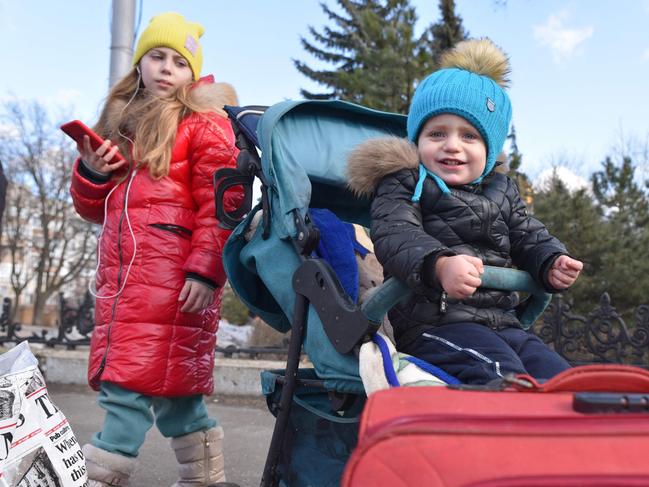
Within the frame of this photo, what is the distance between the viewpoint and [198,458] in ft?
8.65

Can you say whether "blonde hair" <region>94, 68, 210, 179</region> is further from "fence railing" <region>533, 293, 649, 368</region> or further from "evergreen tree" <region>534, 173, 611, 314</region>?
"evergreen tree" <region>534, 173, 611, 314</region>

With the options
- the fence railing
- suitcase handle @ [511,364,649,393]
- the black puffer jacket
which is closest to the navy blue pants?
the black puffer jacket

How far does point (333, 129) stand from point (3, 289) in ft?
182

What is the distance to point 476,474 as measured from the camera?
1.00 meters

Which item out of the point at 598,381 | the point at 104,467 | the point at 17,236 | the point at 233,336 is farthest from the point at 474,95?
the point at 17,236

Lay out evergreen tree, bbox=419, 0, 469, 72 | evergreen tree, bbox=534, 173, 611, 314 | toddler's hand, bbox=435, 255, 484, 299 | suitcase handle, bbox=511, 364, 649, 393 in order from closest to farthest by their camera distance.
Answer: suitcase handle, bbox=511, 364, 649, 393, toddler's hand, bbox=435, 255, 484, 299, evergreen tree, bbox=534, 173, 611, 314, evergreen tree, bbox=419, 0, 469, 72

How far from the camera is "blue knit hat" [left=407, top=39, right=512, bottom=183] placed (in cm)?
203

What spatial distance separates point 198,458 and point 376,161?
4.88 feet

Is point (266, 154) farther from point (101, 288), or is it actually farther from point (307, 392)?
point (101, 288)

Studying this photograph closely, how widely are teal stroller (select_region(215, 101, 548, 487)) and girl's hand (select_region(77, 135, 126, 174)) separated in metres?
0.52

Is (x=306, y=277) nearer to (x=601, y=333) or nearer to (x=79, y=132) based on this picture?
(x=79, y=132)

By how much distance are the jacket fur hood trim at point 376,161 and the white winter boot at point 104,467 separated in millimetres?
1287

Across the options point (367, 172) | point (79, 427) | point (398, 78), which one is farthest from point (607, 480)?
point (398, 78)

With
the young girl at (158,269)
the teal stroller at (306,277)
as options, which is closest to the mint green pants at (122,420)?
the young girl at (158,269)
